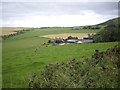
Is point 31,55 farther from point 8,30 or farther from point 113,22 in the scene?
point 113,22

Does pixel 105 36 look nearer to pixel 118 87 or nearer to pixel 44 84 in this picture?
pixel 118 87

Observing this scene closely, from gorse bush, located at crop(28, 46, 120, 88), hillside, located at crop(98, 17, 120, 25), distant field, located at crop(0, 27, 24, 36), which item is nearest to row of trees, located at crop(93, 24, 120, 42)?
hillside, located at crop(98, 17, 120, 25)

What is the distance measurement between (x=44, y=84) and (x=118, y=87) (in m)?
2.88

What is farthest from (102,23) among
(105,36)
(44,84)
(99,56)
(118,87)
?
(44,84)

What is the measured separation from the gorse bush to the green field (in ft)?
1.05

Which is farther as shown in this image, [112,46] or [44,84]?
[112,46]

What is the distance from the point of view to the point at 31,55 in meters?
9.76

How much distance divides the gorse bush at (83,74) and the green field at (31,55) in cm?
32

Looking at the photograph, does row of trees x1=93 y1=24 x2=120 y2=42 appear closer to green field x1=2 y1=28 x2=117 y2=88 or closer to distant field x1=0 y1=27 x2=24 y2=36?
green field x1=2 y1=28 x2=117 y2=88

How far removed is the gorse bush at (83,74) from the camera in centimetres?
842

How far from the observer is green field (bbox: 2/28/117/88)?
30.3ft

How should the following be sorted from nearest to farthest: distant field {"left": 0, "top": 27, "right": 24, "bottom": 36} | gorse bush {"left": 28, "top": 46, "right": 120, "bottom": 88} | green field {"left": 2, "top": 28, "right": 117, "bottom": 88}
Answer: gorse bush {"left": 28, "top": 46, "right": 120, "bottom": 88} < green field {"left": 2, "top": 28, "right": 117, "bottom": 88} < distant field {"left": 0, "top": 27, "right": 24, "bottom": 36}

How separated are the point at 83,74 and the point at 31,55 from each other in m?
2.47

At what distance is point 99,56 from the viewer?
375 inches
